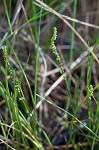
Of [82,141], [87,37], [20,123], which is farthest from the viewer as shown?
[87,37]

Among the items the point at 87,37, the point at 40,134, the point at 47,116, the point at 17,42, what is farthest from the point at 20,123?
the point at 87,37

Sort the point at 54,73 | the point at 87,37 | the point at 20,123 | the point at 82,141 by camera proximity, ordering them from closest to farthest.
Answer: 1. the point at 20,123
2. the point at 82,141
3. the point at 54,73
4. the point at 87,37

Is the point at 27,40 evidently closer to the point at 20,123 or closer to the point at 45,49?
the point at 45,49

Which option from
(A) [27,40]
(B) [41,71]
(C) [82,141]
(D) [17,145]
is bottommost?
(C) [82,141]

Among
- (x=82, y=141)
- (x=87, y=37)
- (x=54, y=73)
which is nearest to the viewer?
(x=82, y=141)

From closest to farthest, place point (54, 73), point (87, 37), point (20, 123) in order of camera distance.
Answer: point (20, 123) < point (54, 73) < point (87, 37)

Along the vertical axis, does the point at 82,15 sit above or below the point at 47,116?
above

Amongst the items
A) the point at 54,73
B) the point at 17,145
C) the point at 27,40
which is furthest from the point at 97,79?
the point at 17,145

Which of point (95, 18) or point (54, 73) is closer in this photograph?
point (54, 73)

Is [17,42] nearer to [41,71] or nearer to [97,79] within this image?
[41,71]
